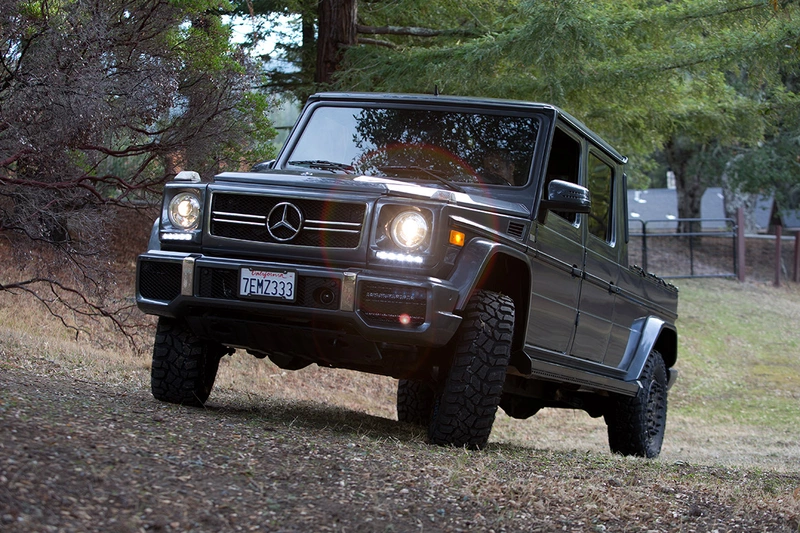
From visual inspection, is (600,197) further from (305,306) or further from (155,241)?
(155,241)

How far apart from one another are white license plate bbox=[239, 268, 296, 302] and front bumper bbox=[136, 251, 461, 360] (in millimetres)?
31

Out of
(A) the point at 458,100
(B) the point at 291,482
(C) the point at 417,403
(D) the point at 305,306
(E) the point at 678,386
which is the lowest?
(E) the point at 678,386

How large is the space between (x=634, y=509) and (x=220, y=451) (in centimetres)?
193

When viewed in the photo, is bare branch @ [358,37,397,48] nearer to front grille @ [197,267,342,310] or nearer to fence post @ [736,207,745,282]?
front grille @ [197,267,342,310]

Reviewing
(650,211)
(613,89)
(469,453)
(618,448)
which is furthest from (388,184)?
(650,211)

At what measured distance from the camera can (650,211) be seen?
46844mm

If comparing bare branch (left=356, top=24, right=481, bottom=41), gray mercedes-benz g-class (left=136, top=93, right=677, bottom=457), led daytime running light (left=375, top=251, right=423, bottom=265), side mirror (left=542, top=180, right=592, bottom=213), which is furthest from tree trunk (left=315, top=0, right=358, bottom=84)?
led daytime running light (left=375, top=251, right=423, bottom=265)

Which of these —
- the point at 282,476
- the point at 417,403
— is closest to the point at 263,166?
the point at 282,476

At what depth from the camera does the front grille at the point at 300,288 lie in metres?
5.26

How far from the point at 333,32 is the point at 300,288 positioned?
931 cm

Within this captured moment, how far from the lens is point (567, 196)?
19.7ft

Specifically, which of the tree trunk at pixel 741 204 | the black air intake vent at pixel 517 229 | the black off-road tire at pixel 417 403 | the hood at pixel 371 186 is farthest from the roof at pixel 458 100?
the tree trunk at pixel 741 204

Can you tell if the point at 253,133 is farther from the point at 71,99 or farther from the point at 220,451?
the point at 220,451

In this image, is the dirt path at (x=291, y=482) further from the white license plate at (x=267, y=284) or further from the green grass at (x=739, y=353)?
the green grass at (x=739, y=353)
